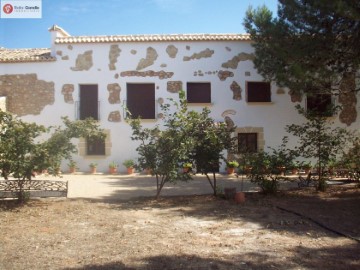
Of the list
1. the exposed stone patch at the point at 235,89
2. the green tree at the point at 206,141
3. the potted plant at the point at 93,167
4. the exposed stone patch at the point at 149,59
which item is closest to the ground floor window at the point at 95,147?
the potted plant at the point at 93,167

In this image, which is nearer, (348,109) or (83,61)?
(83,61)

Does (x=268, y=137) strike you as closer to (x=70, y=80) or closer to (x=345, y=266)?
(x=70, y=80)

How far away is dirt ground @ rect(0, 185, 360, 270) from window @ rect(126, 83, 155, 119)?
6450mm

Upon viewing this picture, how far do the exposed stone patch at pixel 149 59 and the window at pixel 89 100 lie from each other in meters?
2.18

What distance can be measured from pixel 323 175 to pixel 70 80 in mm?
10235

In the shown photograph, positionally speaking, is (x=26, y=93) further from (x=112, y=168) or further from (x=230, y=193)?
(x=230, y=193)

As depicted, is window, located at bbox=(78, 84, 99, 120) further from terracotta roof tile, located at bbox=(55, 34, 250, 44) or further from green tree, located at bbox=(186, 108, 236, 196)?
green tree, located at bbox=(186, 108, 236, 196)

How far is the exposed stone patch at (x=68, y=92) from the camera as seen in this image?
13438 millimetres

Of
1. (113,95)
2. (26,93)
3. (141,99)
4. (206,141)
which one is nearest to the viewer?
(206,141)

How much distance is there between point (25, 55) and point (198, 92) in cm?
742

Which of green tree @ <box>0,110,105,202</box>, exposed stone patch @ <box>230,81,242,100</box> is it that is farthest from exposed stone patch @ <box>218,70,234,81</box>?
green tree @ <box>0,110,105,202</box>

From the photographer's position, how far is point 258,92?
13.8m

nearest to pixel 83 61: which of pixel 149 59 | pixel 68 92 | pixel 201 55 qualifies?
pixel 68 92

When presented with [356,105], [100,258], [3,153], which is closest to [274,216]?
[100,258]
